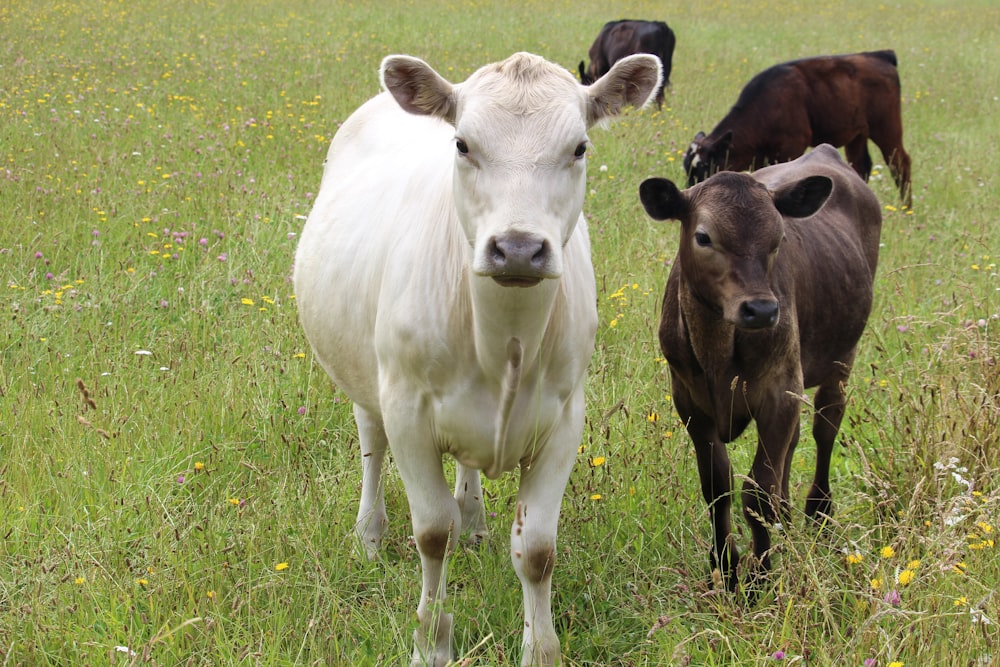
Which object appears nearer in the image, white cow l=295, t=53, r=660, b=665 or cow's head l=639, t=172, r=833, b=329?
white cow l=295, t=53, r=660, b=665

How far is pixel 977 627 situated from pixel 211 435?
9.98ft

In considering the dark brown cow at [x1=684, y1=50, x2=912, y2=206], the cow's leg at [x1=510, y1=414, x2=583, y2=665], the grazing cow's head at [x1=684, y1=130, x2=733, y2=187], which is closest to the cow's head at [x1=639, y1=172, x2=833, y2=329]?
the cow's leg at [x1=510, y1=414, x2=583, y2=665]

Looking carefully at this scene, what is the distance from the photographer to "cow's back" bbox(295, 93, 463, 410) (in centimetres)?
328

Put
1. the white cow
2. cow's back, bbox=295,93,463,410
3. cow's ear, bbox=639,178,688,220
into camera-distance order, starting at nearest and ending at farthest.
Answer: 1. the white cow
2. cow's back, bbox=295,93,463,410
3. cow's ear, bbox=639,178,688,220

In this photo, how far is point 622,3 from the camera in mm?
24891

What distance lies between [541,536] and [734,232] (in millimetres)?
1179

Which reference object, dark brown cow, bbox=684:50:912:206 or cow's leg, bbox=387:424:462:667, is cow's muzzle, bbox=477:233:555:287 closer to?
cow's leg, bbox=387:424:462:667

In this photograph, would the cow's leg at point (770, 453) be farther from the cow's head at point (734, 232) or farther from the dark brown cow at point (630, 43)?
the dark brown cow at point (630, 43)

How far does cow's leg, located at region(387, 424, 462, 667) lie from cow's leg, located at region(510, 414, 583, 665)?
24 cm

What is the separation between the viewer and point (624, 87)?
3105 millimetres

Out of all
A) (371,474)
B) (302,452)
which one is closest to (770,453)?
(371,474)

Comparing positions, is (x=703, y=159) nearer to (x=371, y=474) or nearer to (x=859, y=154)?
(x=859, y=154)

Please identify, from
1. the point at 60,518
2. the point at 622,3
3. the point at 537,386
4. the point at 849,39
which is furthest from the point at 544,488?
the point at 622,3

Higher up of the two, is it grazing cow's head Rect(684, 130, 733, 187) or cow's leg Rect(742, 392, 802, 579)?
grazing cow's head Rect(684, 130, 733, 187)
